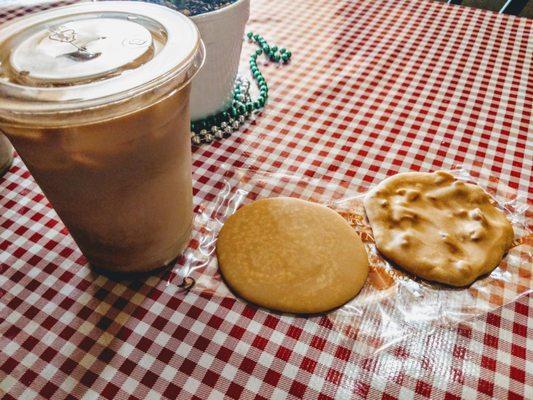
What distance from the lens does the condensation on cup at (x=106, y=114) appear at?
0.39 m

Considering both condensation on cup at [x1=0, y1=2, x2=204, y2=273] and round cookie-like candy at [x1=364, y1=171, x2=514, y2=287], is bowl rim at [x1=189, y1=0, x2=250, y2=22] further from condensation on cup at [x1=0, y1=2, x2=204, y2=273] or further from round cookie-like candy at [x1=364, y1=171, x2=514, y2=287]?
round cookie-like candy at [x1=364, y1=171, x2=514, y2=287]

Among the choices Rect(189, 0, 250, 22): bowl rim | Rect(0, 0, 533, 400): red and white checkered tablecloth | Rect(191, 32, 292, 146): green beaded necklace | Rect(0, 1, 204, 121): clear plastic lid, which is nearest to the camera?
Rect(0, 1, 204, 121): clear plastic lid

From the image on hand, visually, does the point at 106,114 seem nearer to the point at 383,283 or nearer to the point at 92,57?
the point at 92,57

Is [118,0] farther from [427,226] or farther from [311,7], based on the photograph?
[311,7]

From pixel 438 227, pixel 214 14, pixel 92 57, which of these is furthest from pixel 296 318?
pixel 214 14

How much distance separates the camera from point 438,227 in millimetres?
658

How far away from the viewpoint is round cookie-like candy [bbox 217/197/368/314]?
0.58 m

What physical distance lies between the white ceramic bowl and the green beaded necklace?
2 cm

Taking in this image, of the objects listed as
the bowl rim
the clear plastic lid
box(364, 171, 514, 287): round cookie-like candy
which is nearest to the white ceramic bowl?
the bowl rim

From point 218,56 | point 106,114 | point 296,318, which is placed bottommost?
point 296,318

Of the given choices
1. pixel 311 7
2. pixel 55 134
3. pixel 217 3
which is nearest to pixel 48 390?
pixel 55 134

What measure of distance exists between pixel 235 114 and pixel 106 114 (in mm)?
545

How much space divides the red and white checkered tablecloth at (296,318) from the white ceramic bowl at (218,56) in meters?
0.09

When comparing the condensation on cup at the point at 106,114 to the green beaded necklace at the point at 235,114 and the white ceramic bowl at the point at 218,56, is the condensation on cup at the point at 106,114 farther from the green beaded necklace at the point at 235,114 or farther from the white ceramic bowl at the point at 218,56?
the green beaded necklace at the point at 235,114
